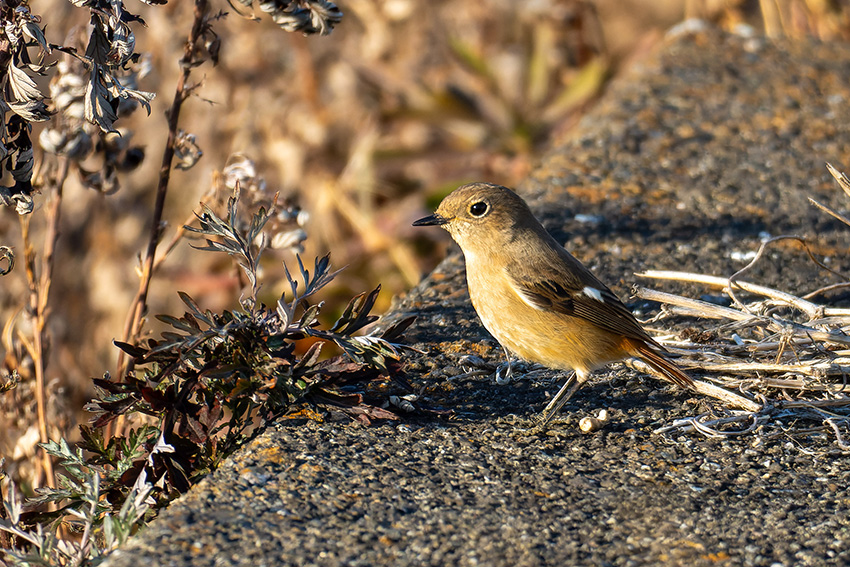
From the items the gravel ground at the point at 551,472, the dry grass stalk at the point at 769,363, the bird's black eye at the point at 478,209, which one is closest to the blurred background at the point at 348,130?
the gravel ground at the point at 551,472

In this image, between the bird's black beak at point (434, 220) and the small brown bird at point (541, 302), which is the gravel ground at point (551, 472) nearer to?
the small brown bird at point (541, 302)

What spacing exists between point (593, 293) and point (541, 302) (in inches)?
7.5

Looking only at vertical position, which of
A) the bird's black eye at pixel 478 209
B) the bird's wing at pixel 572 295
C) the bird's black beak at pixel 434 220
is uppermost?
the bird's black eye at pixel 478 209

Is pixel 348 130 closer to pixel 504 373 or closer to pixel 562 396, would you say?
pixel 504 373

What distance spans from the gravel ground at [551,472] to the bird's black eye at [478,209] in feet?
1.34

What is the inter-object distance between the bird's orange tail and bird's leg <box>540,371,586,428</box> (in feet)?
0.74

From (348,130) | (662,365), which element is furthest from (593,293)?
(348,130)

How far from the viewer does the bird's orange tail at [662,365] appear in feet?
10.0

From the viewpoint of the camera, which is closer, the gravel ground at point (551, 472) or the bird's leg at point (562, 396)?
the gravel ground at point (551, 472)

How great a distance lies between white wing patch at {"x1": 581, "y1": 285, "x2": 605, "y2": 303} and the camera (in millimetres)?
3212

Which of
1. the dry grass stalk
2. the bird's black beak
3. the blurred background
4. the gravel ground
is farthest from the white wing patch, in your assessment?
Answer: the blurred background

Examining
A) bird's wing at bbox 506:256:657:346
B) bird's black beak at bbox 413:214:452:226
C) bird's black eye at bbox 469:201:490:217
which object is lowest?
bird's wing at bbox 506:256:657:346

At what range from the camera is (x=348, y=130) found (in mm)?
7031

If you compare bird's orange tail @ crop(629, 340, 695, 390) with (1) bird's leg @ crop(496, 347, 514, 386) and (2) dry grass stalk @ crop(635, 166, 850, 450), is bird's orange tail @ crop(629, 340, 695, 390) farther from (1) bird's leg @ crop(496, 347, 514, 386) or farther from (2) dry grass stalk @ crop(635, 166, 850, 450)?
(1) bird's leg @ crop(496, 347, 514, 386)
